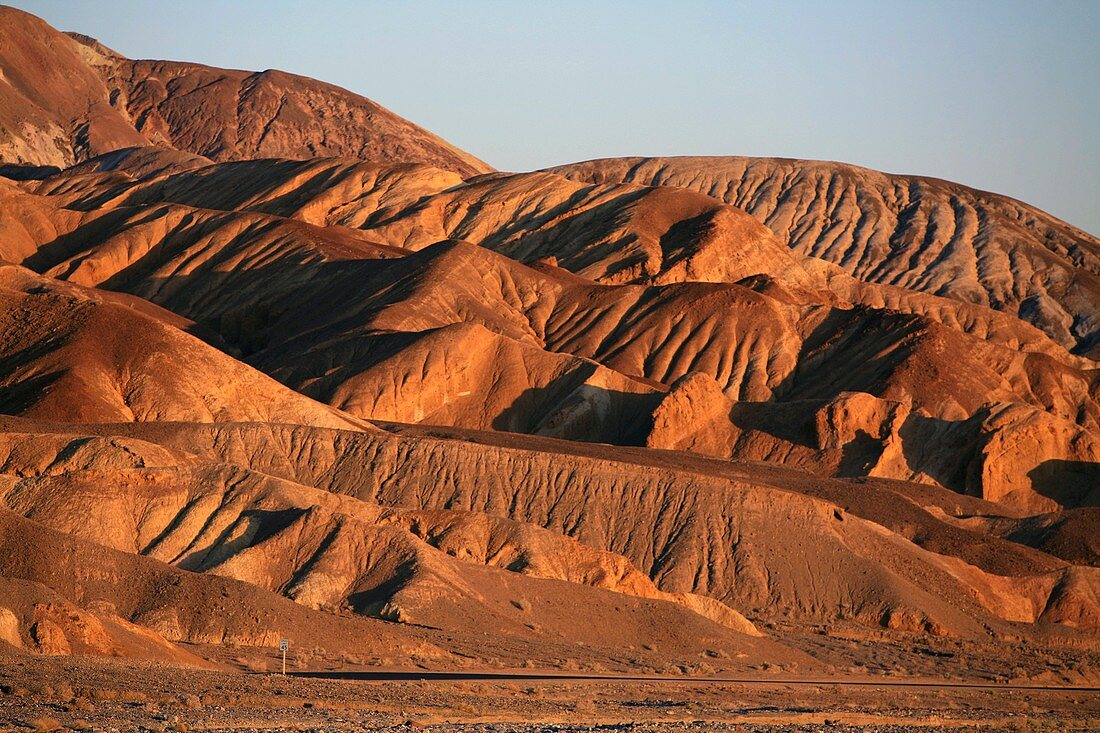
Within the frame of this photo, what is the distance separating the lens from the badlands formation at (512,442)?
55188 mm

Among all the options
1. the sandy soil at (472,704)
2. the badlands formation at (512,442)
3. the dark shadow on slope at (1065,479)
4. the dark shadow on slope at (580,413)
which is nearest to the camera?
the sandy soil at (472,704)

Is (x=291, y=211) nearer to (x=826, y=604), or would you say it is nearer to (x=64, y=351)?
(x=64, y=351)

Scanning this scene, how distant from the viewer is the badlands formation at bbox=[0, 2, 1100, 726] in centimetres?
5519

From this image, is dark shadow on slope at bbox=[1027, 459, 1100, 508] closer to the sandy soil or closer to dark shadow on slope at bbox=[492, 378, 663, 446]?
dark shadow on slope at bbox=[492, 378, 663, 446]

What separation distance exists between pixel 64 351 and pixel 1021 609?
1772 inches

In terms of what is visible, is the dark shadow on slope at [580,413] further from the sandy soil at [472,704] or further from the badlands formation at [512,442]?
the sandy soil at [472,704]

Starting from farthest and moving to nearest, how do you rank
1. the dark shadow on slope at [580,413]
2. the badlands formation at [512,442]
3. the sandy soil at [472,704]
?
1. the dark shadow on slope at [580,413]
2. the badlands formation at [512,442]
3. the sandy soil at [472,704]

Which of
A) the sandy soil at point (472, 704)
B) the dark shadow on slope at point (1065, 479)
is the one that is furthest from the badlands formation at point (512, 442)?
the sandy soil at point (472, 704)

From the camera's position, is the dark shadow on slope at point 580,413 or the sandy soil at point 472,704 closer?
the sandy soil at point 472,704

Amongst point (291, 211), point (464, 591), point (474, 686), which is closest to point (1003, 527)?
point (464, 591)

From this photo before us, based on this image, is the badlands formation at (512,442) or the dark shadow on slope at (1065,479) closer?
the badlands formation at (512,442)

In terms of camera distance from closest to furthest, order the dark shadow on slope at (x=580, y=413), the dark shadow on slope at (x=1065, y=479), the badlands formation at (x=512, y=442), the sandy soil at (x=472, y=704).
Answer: the sandy soil at (x=472, y=704) → the badlands formation at (x=512, y=442) → the dark shadow on slope at (x=580, y=413) → the dark shadow on slope at (x=1065, y=479)

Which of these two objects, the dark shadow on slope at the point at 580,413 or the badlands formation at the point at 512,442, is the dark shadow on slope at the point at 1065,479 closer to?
the badlands formation at the point at 512,442

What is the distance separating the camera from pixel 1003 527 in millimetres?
89938
